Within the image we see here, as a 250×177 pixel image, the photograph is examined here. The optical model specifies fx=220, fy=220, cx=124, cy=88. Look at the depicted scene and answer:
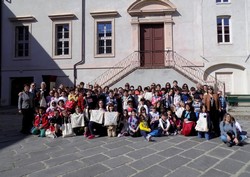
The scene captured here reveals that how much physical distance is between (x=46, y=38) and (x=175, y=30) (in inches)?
362

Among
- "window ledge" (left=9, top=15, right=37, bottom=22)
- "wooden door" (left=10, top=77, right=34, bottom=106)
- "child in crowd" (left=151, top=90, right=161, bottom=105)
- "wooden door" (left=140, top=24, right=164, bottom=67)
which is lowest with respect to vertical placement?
"child in crowd" (left=151, top=90, right=161, bottom=105)

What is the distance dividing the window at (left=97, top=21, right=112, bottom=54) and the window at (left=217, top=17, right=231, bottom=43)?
24.3 ft

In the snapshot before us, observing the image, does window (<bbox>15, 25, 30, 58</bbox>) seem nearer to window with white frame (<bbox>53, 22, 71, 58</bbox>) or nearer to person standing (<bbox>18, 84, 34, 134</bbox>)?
window with white frame (<bbox>53, 22, 71, 58</bbox>)

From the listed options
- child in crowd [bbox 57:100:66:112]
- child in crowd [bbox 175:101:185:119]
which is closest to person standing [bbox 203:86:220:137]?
child in crowd [bbox 175:101:185:119]

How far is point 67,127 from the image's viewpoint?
275 inches

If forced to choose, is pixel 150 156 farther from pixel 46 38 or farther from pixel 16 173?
pixel 46 38

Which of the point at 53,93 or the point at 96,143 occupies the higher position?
the point at 53,93

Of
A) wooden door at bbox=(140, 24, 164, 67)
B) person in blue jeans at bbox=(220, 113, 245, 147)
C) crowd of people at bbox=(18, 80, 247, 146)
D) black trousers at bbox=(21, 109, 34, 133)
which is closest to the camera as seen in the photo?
person in blue jeans at bbox=(220, 113, 245, 147)

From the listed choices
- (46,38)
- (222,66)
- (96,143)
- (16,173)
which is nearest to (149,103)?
(96,143)

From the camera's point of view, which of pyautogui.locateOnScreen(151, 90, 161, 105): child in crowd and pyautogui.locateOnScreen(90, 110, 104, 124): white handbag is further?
pyautogui.locateOnScreen(151, 90, 161, 105): child in crowd

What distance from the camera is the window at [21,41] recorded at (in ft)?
54.0

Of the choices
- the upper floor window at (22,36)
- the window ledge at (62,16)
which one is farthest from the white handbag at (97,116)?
the upper floor window at (22,36)

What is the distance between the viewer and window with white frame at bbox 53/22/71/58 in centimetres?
1600

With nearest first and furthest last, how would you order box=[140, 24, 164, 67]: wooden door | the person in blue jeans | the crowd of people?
1. the person in blue jeans
2. the crowd of people
3. box=[140, 24, 164, 67]: wooden door
